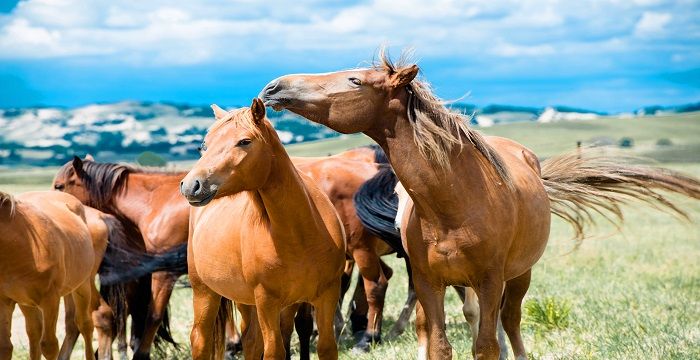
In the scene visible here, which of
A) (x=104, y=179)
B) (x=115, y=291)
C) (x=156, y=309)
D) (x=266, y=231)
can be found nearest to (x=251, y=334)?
(x=266, y=231)

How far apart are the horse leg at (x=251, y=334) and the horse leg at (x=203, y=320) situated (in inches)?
8.6

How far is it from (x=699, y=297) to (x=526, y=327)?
2.55 m

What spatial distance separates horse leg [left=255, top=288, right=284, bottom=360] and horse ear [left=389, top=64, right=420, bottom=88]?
157 cm

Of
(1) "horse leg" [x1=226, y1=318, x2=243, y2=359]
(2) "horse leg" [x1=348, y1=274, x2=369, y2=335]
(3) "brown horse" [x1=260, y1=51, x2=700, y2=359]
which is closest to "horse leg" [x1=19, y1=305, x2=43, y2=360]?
(1) "horse leg" [x1=226, y1=318, x2=243, y2=359]

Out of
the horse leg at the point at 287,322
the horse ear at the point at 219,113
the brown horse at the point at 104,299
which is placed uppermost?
the horse ear at the point at 219,113

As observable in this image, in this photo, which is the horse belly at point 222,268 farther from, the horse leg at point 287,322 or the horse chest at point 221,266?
the horse leg at point 287,322

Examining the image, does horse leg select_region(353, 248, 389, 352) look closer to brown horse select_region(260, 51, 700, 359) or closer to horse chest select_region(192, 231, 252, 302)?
horse chest select_region(192, 231, 252, 302)

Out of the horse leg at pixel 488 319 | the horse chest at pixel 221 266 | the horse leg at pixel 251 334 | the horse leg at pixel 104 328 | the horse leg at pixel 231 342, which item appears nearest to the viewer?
the horse leg at pixel 488 319

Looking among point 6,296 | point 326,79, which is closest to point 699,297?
point 326,79

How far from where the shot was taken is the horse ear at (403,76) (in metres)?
4.84

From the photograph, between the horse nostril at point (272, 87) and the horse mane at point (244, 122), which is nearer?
the horse nostril at point (272, 87)

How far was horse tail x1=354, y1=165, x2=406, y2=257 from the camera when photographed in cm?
757

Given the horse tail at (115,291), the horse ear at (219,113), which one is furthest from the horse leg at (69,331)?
the horse ear at (219,113)

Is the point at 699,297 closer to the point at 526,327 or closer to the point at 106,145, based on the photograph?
the point at 526,327
